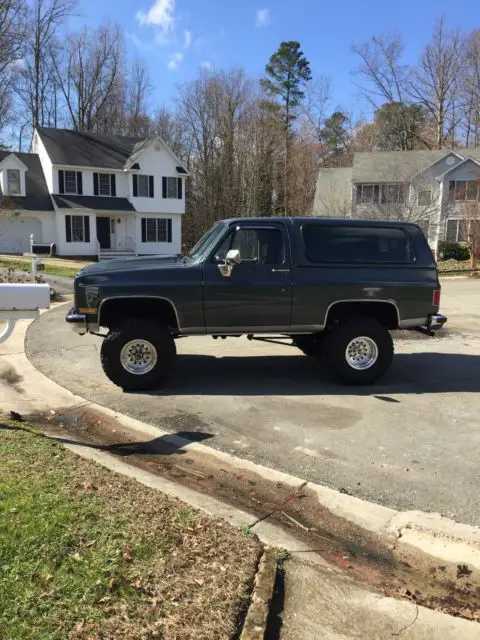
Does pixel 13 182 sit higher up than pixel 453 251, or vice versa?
pixel 13 182

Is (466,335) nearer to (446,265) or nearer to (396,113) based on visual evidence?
(446,265)

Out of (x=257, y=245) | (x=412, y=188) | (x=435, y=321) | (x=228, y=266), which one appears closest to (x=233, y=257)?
(x=228, y=266)

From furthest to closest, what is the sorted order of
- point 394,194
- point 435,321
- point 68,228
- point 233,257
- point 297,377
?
point 394,194 → point 68,228 → point 297,377 → point 435,321 → point 233,257

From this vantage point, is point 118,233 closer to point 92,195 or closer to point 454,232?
point 92,195

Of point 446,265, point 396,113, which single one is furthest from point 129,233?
point 396,113

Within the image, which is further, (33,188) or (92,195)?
(92,195)

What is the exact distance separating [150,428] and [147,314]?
6.04 feet

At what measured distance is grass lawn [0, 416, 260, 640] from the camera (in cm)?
250

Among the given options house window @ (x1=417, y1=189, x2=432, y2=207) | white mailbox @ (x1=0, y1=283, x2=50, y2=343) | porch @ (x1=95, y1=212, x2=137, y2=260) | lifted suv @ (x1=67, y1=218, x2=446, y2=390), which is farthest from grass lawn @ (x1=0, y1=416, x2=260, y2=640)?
house window @ (x1=417, y1=189, x2=432, y2=207)

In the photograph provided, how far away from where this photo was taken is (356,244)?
23.4 feet

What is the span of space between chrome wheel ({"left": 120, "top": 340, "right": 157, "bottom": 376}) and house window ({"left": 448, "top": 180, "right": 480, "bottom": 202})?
111 ft

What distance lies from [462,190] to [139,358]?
3616 centimetres

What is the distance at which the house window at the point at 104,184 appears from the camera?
115 ft

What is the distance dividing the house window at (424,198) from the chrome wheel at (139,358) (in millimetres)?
31808
